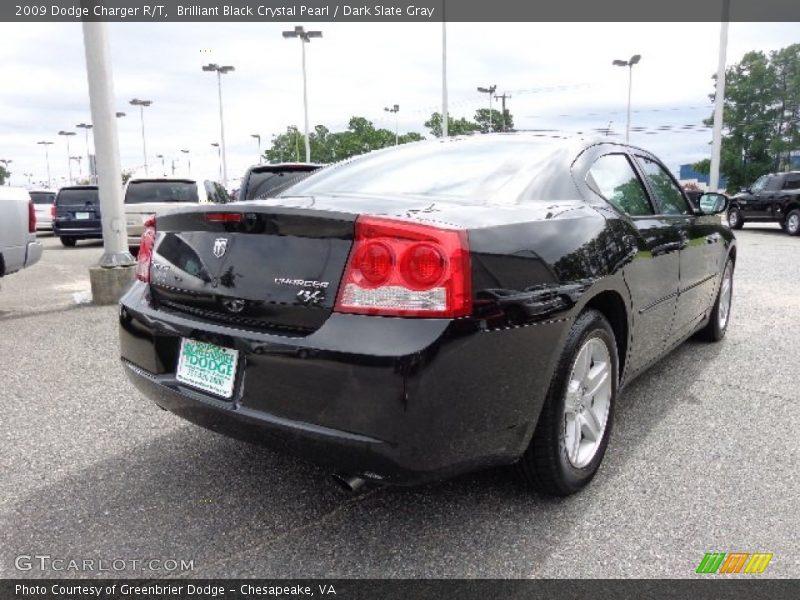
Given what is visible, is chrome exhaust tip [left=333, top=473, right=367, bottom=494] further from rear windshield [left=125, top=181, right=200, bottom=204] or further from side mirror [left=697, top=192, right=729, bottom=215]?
rear windshield [left=125, top=181, right=200, bottom=204]

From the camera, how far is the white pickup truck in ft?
19.8

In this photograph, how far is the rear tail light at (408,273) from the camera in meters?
1.93

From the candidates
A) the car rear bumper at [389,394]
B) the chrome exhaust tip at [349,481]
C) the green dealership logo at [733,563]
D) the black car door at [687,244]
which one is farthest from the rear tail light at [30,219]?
the green dealership logo at [733,563]

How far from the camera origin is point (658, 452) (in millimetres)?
3002

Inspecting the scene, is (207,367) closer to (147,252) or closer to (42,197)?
(147,252)

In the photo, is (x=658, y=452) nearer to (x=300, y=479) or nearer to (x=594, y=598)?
(x=594, y=598)

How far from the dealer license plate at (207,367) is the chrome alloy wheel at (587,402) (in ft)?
4.17

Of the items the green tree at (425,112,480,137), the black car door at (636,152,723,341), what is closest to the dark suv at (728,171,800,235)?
the black car door at (636,152,723,341)

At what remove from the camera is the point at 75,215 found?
14.7 metres

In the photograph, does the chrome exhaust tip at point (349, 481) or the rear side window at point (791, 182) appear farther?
the rear side window at point (791, 182)

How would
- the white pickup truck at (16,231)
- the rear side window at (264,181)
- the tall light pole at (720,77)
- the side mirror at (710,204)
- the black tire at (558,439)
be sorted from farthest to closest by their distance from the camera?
1. the tall light pole at (720,77)
2. the rear side window at (264,181)
3. the white pickup truck at (16,231)
4. the side mirror at (710,204)
5. the black tire at (558,439)

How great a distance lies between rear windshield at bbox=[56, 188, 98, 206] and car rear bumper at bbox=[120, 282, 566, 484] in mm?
14322

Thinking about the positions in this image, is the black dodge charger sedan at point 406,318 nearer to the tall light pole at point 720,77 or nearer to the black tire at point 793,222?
the black tire at point 793,222

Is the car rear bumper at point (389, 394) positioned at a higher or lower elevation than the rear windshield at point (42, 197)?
lower
